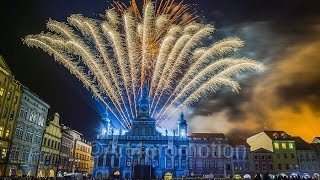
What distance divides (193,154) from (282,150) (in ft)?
73.2

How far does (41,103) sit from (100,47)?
24.8 meters

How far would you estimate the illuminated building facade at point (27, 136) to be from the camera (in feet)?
138

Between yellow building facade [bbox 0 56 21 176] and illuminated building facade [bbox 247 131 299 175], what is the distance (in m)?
58.6

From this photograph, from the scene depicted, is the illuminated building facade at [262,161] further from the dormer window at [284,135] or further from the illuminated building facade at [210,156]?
the dormer window at [284,135]

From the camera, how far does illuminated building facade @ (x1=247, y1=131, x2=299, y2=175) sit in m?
69.9

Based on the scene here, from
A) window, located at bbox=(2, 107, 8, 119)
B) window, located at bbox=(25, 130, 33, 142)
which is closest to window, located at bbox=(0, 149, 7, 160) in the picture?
window, located at bbox=(2, 107, 8, 119)

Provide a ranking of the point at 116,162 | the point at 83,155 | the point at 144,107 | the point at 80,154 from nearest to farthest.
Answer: the point at 116,162 → the point at 144,107 → the point at 80,154 → the point at 83,155

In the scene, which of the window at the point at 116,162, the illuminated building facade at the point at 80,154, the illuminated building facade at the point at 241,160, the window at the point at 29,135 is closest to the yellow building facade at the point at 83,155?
the illuminated building facade at the point at 80,154

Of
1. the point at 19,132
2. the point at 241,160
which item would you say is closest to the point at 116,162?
the point at 241,160

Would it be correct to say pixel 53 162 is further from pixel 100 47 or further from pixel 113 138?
pixel 100 47

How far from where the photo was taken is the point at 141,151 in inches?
2768

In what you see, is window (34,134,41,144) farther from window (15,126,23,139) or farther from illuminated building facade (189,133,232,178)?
illuminated building facade (189,133,232,178)

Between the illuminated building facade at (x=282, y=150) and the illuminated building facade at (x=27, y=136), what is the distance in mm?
54097

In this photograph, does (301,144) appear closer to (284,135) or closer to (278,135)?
(284,135)
